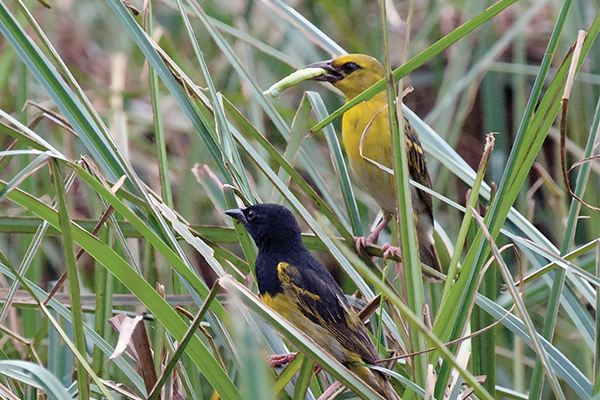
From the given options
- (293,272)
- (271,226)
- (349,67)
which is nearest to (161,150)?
(271,226)

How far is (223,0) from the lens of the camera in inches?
223

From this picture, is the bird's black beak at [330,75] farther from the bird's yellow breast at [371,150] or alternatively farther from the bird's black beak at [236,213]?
the bird's black beak at [236,213]

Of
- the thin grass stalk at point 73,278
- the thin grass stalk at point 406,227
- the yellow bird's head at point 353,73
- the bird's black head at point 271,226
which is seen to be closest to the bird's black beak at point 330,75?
the yellow bird's head at point 353,73

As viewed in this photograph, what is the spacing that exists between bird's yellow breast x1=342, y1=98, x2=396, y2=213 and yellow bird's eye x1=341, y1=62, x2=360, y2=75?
19 centimetres

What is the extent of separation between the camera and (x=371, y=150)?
3.35m

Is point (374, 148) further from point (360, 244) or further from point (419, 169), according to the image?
point (360, 244)

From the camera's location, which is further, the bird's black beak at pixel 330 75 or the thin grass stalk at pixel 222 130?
the bird's black beak at pixel 330 75

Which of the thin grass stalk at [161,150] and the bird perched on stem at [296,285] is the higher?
the thin grass stalk at [161,150]

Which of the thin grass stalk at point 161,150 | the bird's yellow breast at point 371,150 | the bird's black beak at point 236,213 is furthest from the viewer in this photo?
the bird's yellow breast at point 371,150

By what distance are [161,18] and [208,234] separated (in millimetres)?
4086

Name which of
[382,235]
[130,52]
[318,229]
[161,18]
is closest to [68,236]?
[318,229]

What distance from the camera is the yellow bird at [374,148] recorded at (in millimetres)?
3355

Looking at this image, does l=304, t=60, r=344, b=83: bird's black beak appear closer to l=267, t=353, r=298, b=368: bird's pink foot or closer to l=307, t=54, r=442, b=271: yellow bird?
l=307, t=54, r=442, b=271: yellow bird

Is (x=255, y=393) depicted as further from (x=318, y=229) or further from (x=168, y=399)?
(x=318, y=229)
